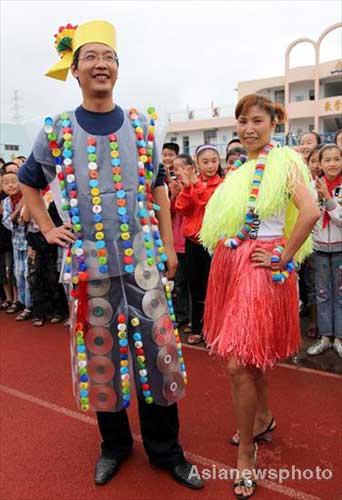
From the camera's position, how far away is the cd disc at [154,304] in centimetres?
235

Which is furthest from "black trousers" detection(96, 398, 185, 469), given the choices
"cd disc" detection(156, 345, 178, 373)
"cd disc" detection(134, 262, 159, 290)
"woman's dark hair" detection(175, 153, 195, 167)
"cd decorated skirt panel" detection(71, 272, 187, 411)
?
"woman's dark hair" detection(175, 153, 195, 167)

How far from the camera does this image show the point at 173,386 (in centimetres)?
243

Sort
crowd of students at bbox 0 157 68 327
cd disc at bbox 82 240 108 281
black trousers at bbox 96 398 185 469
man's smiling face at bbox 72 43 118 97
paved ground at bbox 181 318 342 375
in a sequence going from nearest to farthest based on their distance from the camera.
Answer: man's smiling face at bbox 72 43 118 97, cd disc at bbox 82 240 108 281, black trousers at bbox 96 398 185 469, paved ground at bbox 181 318 342 375, crowd of students at bbox 0 157 68 327

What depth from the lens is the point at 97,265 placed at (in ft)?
7.45

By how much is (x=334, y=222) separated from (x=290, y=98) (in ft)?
102

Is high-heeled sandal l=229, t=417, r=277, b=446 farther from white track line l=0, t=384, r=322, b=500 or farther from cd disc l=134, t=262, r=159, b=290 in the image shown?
cd disc l=134, t=262, r=159, b=290

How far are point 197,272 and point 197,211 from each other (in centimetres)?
63

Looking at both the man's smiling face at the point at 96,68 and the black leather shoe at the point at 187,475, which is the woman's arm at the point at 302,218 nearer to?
the man's smiling face at the point at 96,68

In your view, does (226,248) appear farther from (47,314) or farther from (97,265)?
(47,314)

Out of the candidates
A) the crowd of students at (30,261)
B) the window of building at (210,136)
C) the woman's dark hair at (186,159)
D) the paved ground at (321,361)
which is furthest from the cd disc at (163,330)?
the window of building at (210,136)

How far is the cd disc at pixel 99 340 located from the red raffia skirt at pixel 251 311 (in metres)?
0.58

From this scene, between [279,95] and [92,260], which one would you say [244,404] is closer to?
[92,260]

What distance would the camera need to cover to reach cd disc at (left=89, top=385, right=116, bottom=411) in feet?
7.82

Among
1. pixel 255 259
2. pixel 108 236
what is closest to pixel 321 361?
pixel 255 259
